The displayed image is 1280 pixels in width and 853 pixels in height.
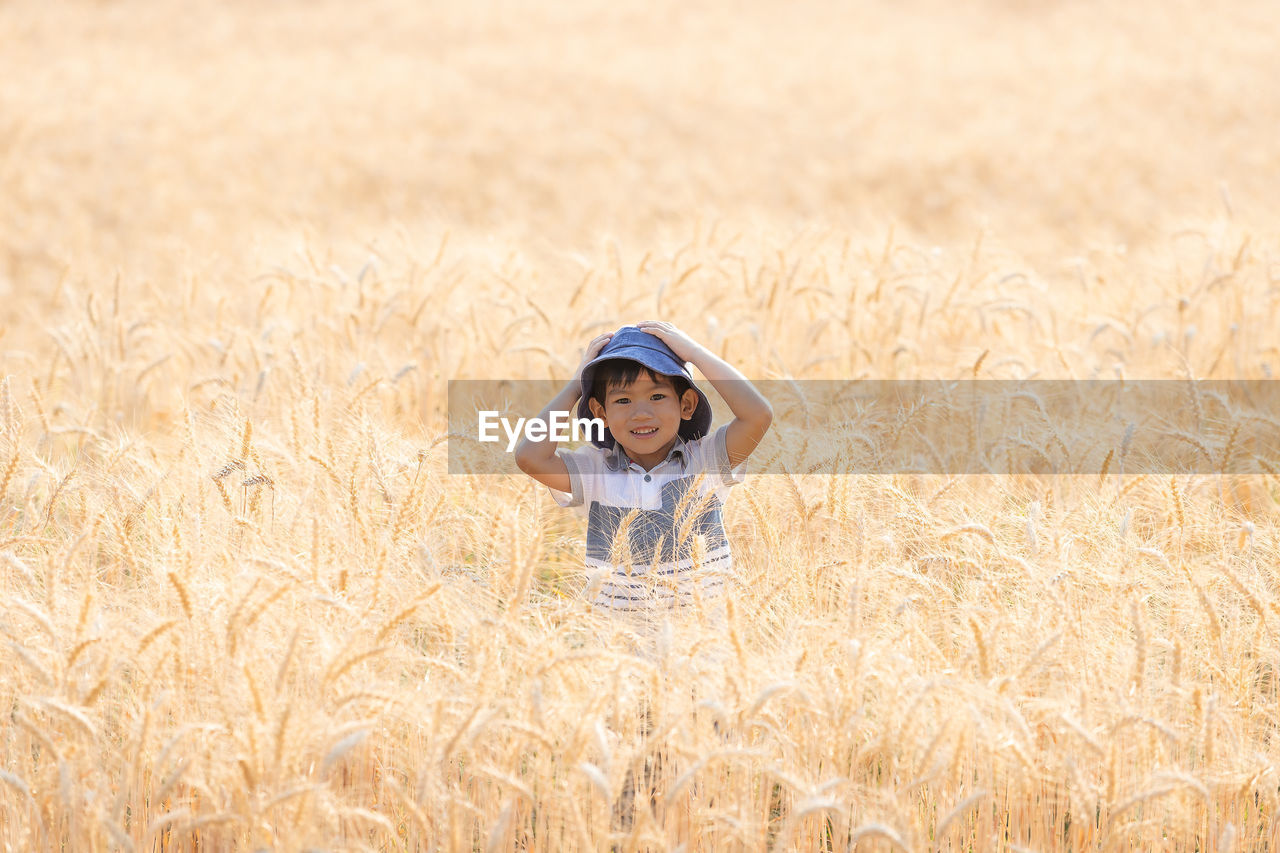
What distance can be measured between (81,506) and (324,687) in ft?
4.38

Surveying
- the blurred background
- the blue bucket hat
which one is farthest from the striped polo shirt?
the blurred background

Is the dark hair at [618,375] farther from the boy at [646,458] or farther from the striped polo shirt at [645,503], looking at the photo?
the striped polo shirt at [645,503]

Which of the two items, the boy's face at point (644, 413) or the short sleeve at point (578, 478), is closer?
the boy's face at point (644, 413)

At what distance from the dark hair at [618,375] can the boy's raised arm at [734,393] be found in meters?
0.06

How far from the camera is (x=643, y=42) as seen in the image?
15.5 metres

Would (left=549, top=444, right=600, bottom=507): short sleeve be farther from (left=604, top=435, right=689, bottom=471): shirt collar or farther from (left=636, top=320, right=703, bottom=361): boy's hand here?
(left=636, top=320, right=703, bottom=361): boy's hand

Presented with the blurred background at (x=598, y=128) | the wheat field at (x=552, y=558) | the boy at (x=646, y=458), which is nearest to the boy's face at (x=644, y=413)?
the boy at (x=646, y=458)

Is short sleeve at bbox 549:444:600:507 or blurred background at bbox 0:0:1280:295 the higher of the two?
blurred background at bbox 0:0:1280:295

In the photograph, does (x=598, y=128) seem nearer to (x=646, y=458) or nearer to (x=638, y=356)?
(x=646, y=458)

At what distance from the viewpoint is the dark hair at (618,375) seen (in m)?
2.45

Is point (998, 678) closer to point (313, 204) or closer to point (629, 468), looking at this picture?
point (629, 468)

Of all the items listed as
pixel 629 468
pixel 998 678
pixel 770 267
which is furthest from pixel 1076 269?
pixel 998 678

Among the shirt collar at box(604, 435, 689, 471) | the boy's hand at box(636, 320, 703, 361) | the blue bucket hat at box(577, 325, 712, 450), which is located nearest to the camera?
the blue bucket hat at box(577, 325, 712, 450)

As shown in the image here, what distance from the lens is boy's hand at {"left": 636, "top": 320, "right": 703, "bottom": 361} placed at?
2480 millimetres
